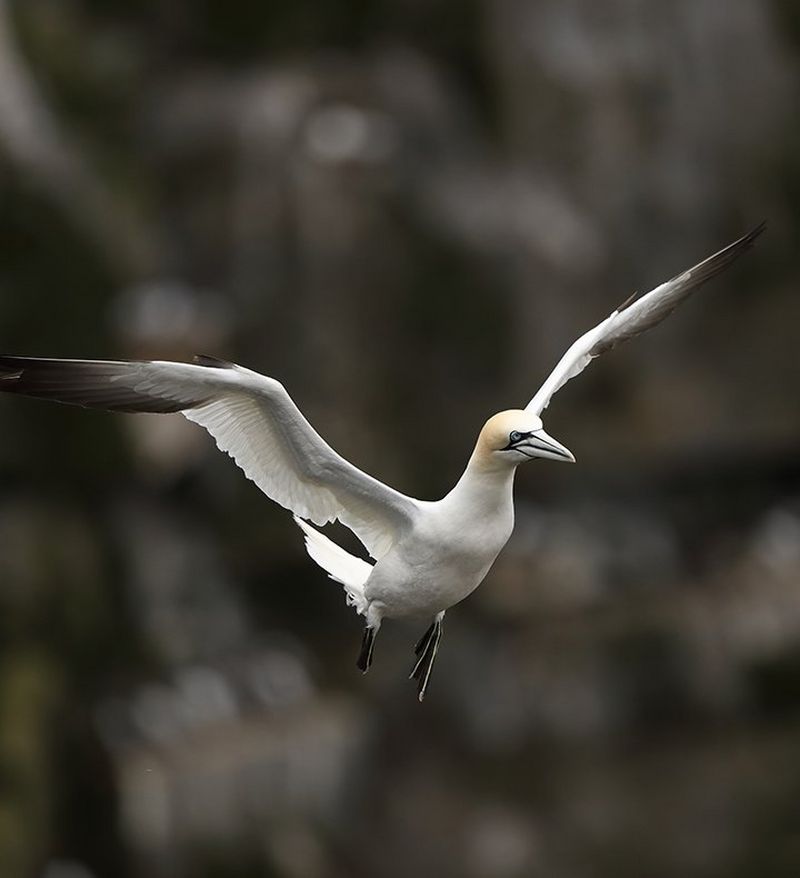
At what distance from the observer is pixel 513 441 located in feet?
14.6

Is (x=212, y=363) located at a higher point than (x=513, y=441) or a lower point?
higher

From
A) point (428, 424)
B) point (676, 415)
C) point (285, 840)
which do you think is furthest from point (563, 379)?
point (676, 415)

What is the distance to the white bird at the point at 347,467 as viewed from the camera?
4.48 metres

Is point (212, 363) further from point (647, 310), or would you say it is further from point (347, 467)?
point (647, 310)

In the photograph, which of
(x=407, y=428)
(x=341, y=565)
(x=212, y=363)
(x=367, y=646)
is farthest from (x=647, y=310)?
(x=407, y=428)

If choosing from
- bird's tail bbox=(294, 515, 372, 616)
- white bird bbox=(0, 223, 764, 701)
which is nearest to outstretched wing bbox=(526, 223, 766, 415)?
white bird bbox=(0, 223, 764, 701)

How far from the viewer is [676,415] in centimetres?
1355

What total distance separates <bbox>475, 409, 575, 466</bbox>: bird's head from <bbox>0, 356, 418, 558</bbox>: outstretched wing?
1.13 ft

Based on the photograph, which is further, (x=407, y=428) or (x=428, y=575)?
(x=407, y=428)

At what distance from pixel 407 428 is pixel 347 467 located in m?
7.89

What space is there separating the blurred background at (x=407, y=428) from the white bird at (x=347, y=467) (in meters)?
5.53

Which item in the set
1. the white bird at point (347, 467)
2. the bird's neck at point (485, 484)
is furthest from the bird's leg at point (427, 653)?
the bird's neck at point (485, 484)

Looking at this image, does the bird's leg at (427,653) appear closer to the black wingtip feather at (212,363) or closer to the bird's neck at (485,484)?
the bird's neck at (485,484)

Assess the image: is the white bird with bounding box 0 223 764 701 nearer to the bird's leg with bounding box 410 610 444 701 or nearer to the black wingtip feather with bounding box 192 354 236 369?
the black wingtip feather with bounding box 192 354 236 369
